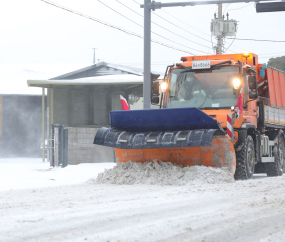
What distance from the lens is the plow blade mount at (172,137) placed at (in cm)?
902

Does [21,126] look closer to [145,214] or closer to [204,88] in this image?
[204,88]

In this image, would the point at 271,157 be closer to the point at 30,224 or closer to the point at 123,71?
the point at 30,224

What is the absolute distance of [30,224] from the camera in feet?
16.0

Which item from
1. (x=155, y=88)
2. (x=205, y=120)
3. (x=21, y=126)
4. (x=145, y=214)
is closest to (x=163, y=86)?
(x=155, y=88)

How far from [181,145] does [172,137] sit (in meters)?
0.27

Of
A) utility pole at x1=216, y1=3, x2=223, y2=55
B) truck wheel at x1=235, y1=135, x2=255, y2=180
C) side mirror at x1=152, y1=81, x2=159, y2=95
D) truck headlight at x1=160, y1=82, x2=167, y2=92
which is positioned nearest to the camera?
truck wheel at x1=235, y1=135, x2=255, y2=180

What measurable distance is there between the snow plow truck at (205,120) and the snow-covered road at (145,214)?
1.28m

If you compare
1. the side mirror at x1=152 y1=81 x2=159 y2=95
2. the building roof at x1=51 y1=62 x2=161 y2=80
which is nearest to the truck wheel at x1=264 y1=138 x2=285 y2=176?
the side mirror at x1=152 y1=81 x2=159 y2=95

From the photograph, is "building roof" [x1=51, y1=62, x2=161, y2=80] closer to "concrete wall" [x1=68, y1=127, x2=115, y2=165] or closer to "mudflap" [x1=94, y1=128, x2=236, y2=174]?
"concrete wall" [x1=68, y1=127, x2=115, y2=165]

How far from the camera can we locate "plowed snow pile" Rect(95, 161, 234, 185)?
8875 millimetres

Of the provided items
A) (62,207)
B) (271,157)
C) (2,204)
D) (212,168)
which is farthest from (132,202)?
(271,157)

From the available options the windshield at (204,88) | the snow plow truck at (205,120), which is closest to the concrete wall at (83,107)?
the snow plow truck at (205,120)

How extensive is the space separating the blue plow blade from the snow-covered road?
4.88 ft

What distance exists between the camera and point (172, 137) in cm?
915
